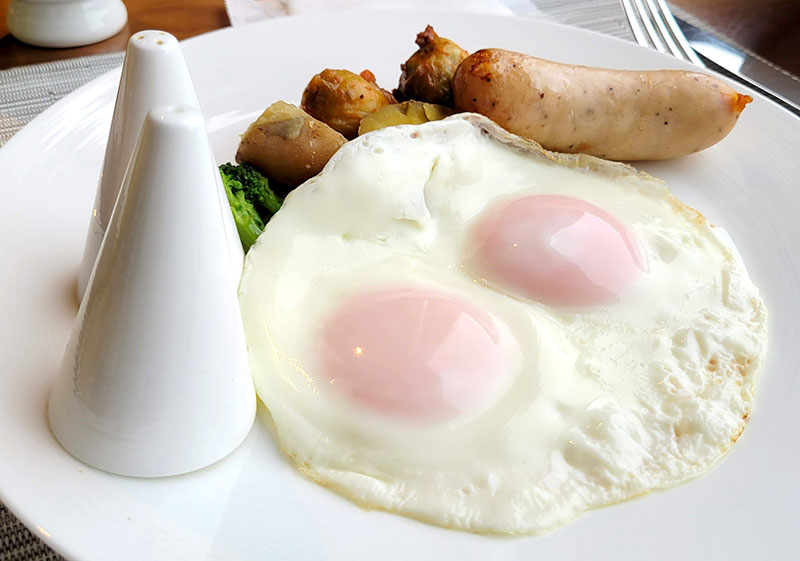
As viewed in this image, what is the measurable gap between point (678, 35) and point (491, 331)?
5.21 ft

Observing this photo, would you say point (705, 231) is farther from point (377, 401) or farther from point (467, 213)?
point (377, 401)

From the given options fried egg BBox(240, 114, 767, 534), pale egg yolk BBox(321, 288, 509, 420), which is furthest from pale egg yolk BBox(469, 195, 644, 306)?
pale egg yolk BBox(321, 288, 509, 420)

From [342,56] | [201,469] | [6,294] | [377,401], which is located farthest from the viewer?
[342,56]

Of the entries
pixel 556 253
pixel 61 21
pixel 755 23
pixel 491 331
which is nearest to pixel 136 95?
pixel 491 331

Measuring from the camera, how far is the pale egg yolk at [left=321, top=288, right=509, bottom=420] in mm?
1257

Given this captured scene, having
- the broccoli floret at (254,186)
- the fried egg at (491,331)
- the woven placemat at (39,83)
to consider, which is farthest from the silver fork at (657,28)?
the woven placemat at (39,83)

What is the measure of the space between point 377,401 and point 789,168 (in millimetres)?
1322

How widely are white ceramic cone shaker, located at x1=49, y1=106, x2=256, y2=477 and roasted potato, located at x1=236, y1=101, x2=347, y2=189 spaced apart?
2.01ft

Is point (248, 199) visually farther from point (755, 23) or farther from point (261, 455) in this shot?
point (755, 23)

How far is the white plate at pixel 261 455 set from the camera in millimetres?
1055

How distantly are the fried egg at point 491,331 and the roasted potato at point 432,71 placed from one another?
16 centimetres

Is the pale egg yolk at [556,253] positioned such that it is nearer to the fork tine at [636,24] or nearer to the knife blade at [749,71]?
the knife blade at [749,71]

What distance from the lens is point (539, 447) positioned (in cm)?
123

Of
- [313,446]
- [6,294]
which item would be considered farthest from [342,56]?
[313,446]
